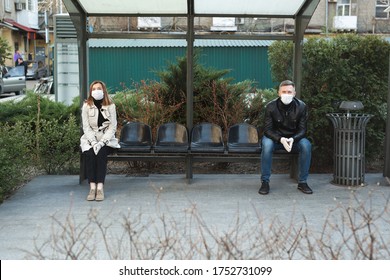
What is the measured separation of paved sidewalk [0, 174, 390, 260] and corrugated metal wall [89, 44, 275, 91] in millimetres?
21364

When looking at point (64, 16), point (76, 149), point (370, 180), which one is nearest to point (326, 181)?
point (370, 180)

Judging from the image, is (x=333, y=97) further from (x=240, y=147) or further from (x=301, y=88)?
(x=240, y=147)

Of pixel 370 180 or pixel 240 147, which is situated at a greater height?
pixel 240 147

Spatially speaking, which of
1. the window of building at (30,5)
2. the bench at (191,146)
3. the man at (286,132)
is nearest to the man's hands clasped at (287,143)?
the man at (286,132)

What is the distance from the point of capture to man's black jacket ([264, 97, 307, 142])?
7.50 meters

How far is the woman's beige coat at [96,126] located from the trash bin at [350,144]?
2974mm

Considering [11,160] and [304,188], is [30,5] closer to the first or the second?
[11,160]

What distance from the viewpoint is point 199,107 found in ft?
30.3

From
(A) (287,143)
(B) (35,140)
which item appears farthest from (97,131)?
(A) (287,143)

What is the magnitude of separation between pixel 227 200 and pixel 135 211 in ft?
4.03

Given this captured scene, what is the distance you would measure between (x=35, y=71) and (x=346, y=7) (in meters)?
21.4

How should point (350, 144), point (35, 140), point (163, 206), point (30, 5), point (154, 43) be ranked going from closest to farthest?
point (163, 206) → point (350, 144) → point (35, 140) → point (154, 43) → point (30, 5)

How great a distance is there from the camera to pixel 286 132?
7.57 meters

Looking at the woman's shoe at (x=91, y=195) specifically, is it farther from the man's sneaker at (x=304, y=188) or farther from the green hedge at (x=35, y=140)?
the man's sneaker at (x=304, y=188)
